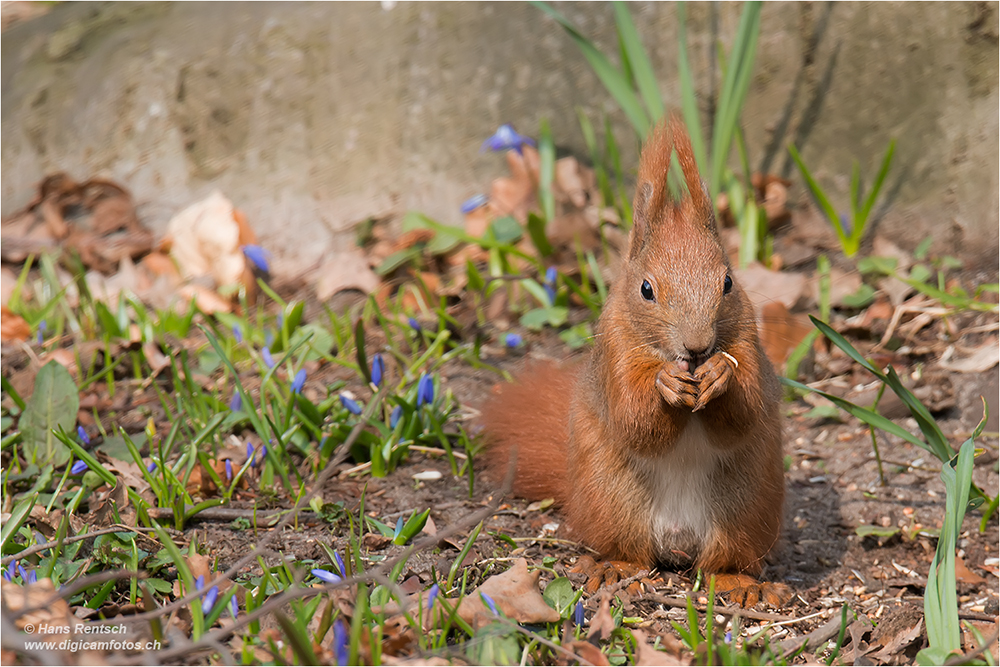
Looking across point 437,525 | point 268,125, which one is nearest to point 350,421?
point 437,525

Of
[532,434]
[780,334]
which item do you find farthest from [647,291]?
[780,334]

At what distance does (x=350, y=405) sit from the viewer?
2885 mm

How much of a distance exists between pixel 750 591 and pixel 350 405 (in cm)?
129

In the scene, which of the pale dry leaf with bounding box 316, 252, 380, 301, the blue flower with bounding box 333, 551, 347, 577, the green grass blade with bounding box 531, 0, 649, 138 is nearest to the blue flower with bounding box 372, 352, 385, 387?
the blue flower with bounding box 333, 551, 347, 577

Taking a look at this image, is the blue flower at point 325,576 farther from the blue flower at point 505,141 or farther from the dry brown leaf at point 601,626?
the blue flower at point 505,141

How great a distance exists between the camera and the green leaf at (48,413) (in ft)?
8.71

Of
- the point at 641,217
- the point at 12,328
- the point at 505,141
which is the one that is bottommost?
the point at 12,328

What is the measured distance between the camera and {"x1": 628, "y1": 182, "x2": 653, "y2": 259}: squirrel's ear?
7.77 feet

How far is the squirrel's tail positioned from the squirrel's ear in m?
0.55

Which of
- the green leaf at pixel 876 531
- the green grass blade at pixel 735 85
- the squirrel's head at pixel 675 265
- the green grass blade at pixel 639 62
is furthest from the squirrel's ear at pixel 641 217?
the green grass blade at pixel 639 62

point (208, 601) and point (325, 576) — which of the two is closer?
point (208, 601)

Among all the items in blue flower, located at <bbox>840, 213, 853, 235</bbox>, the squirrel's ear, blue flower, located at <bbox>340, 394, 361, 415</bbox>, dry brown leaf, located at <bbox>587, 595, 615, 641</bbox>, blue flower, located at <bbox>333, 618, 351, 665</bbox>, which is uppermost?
the squirrel's ear

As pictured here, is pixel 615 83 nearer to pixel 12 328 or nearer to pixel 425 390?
pixel 425 390

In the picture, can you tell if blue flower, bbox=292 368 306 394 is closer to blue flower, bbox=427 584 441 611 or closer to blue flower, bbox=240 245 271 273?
blue flower, bbox=240 245 271 273
